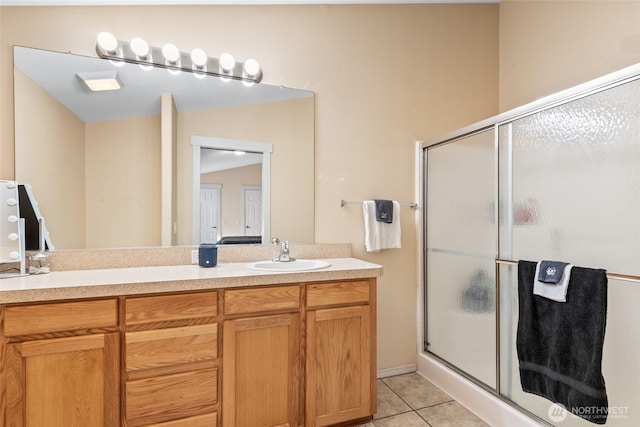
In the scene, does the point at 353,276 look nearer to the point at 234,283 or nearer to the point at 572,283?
the point at 234,283

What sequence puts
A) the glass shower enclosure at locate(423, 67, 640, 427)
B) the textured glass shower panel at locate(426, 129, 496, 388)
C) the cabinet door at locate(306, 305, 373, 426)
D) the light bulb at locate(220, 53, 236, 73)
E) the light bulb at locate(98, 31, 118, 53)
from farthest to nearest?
the light bulb at locate(220, 53, 236, 73) → the textured glass shower panel at locate(426, 129, 496, 388) → the light bulb at locate(98, 31, 118, 53) → the cabinet door at locate(306, 305, 373, 426) → the glass shower enclosure at locate(423, 67, 640, 427)

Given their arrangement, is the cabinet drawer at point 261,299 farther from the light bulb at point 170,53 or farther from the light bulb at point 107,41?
the light bulb at point 107,41

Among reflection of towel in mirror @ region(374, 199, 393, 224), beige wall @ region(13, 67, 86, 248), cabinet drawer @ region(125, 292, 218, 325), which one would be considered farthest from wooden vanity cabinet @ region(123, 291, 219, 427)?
reflection of towel in mirror @ region(374, 199, 393, 224)

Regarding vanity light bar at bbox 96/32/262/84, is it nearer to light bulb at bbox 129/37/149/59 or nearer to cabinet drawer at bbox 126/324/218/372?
light bulb at bbox 129/37/149/59

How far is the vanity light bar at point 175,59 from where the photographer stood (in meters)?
1.86

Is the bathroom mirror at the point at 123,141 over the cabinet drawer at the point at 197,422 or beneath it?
over

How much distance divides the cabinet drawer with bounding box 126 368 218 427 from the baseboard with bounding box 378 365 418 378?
1.33 metres

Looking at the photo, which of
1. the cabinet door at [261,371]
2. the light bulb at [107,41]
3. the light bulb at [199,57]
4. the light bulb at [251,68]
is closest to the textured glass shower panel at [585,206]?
the cabinet door at [261,371]

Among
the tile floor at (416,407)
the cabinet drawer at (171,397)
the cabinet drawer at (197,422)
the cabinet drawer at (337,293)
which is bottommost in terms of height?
the tile floor at (416,407)

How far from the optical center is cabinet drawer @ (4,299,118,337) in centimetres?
128

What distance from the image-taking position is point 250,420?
5.30 ft

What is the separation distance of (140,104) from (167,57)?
325mm

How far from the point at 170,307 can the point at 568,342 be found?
5.70 ft

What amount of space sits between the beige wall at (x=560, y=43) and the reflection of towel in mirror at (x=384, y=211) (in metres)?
1.33
